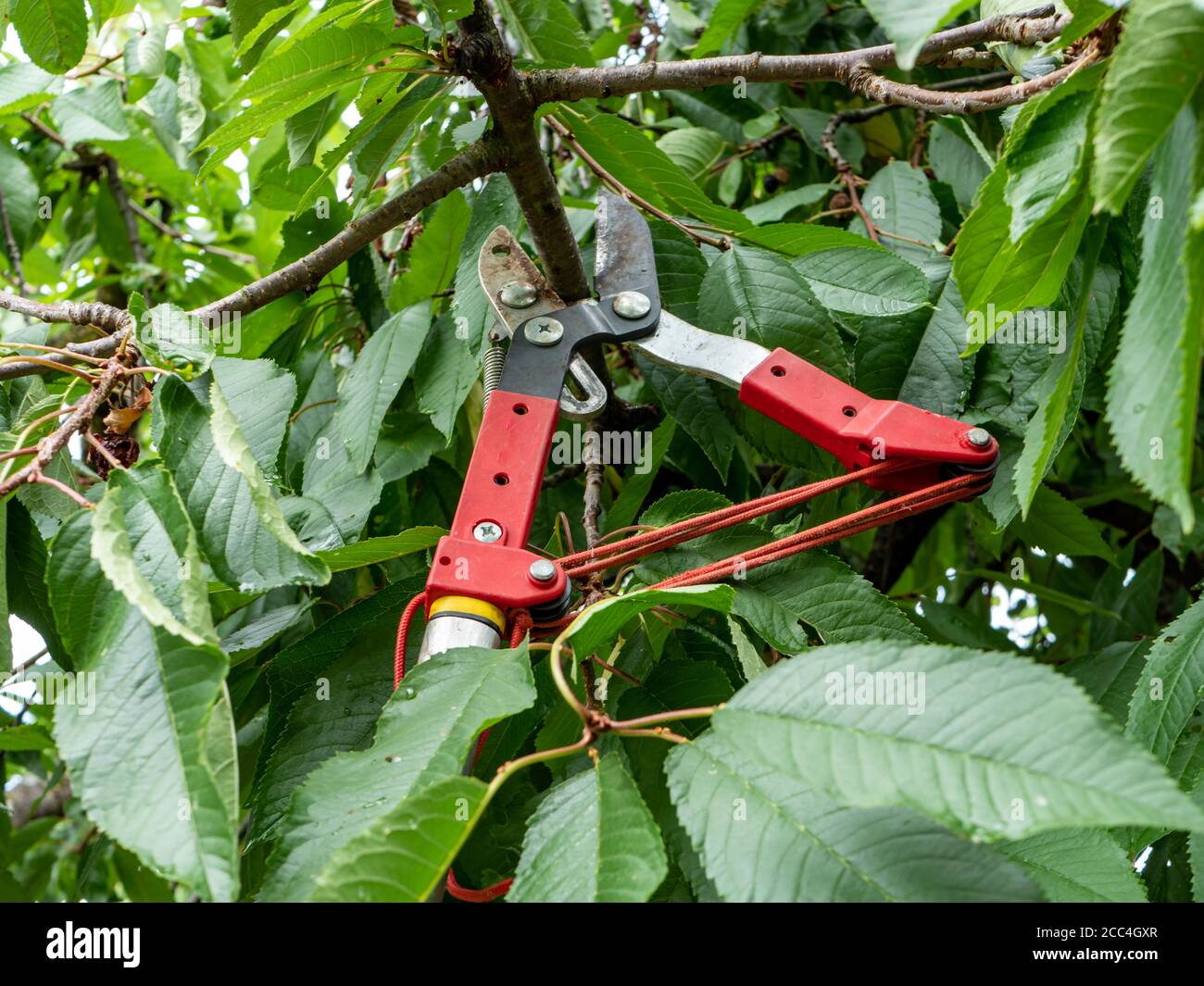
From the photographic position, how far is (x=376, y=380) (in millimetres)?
1106

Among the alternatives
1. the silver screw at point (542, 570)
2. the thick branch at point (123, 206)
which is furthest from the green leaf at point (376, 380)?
the thick branch at point (123, 206)

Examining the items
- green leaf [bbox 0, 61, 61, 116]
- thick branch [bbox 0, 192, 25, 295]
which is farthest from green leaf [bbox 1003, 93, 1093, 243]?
thick branch [bbox 0, 192, 25, 295]

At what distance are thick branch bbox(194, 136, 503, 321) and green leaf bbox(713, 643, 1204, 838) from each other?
0.58m

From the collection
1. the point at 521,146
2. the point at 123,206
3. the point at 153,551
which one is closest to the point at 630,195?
the point at 521,146

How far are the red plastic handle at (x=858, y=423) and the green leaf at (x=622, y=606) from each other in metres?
0.19

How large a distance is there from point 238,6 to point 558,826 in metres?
0.87

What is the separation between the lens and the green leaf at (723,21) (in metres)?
1.21

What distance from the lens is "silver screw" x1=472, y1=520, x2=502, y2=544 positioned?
2.73 feet

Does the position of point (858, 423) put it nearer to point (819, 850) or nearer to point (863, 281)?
point (863, 281)

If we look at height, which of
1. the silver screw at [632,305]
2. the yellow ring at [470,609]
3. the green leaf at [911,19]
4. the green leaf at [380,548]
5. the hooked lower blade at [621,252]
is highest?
the green leaf at [911,19]

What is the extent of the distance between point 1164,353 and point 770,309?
531 mm

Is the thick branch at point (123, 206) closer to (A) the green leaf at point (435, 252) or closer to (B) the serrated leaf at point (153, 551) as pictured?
(A) the green leaf at point (435, 252)

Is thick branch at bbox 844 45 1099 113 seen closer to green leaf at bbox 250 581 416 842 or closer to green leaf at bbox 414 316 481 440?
green leaf at bbox 414 316 481 440
